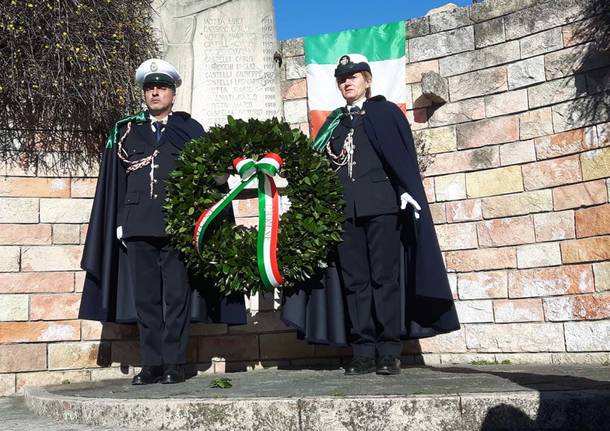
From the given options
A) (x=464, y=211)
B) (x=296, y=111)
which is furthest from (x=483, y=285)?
(x=296, y=111)

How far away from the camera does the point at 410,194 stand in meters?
4.33

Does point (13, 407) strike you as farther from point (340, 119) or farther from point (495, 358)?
point (495, 358)

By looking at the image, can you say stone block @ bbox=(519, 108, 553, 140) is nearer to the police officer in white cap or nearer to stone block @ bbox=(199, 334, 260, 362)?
the police officer in white cap

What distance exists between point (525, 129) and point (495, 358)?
1.60m

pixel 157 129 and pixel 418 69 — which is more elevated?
pixel 418 69

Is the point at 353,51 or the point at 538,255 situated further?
the point at 353,51

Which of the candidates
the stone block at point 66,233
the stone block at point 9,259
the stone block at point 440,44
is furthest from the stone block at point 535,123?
the stone block at point 9,259

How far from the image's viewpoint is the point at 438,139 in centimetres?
558

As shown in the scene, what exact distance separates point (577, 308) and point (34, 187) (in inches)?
147

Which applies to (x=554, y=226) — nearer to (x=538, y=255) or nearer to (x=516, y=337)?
(x=538, y=255)

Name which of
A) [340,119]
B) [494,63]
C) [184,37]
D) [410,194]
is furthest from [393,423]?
[184,37]

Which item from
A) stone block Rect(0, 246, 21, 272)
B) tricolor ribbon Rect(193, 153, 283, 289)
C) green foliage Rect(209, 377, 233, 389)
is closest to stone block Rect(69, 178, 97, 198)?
stone block Rect(0, 246, 21, 272)

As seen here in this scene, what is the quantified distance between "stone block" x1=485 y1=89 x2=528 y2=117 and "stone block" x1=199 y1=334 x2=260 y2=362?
7.77 feet

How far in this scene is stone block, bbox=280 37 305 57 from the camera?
593cm
